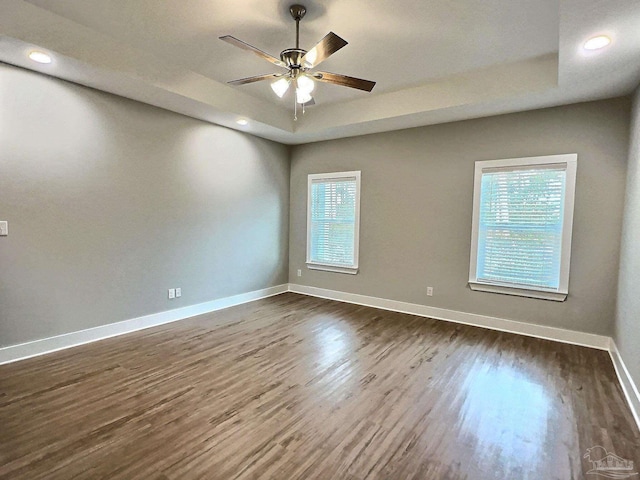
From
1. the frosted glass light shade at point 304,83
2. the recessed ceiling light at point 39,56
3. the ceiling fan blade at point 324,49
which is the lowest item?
the frosted glass light shade at point 304,83

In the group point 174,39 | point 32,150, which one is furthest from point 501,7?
point 32,150

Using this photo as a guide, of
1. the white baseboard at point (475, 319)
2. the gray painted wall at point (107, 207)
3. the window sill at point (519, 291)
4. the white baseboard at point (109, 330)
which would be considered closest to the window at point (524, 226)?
the window sill at point (519, 291)

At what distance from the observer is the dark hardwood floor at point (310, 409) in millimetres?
1830

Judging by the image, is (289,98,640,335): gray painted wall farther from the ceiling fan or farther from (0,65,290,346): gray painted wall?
the ceiling fan

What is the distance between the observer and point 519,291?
398cm

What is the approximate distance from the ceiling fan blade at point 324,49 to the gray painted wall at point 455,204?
262 centimetres

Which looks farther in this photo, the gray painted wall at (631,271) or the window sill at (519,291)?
the window sill at (519,291)

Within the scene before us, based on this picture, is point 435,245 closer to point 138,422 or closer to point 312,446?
point 312,446

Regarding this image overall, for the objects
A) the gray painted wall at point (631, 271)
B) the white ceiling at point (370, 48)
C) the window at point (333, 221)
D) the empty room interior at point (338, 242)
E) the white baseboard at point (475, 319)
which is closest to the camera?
the empty room interior at point (338, 242)

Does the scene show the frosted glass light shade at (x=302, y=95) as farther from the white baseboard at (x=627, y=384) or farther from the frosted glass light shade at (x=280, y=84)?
the white baseboard at (x=627, y=384)

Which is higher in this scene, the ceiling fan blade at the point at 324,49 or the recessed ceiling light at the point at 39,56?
the recessed ceiling light at the point at 39,56

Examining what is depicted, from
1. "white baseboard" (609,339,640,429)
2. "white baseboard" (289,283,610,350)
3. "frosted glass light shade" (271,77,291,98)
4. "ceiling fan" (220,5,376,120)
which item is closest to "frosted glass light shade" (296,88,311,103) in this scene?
"ceiling fan" (220,5,376,120)

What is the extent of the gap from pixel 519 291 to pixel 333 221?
2.85 meters

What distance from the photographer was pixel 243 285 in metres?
5.27
